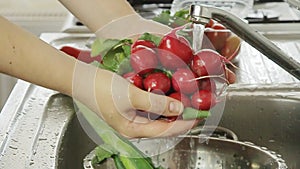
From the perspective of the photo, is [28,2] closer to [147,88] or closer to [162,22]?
[162,22]

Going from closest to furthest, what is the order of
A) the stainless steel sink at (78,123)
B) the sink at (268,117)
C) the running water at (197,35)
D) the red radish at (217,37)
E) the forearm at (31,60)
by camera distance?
the forearm at (31,60) → the running water at (197,35) → the stainless steel sink at (78,123) → the sink at (268,117) → the red radish at (217,37)

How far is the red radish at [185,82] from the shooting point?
0.85 m

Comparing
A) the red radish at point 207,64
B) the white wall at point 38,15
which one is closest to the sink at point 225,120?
the red radish at point 207,64

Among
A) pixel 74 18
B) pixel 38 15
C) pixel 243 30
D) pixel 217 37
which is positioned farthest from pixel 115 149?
pixel 38 15

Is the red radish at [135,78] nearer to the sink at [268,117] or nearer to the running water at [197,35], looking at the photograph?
the running water at [197,35]

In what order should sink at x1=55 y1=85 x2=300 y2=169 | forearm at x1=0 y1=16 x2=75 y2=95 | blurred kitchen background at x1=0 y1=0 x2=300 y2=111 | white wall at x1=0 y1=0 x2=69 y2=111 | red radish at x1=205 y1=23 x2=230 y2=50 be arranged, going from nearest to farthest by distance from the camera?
forearm at x1=0 y1=16 x2=75 y2=95, sink at x1=55 y1=85 x2=300 y2=169, red radish at x1=205 y1=23 x2=230 y2=50, blurred kitchen background at x1=0 y1=0 x2=300 y2=111, white wall at x1=0 y1=0 x2=69 y2=111

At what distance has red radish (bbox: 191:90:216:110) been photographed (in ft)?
2.75

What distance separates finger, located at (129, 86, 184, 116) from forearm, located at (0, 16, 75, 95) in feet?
0.26

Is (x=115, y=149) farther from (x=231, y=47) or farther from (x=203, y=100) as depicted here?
(x=231, y=47)

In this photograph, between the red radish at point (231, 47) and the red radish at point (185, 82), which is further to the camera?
the red radish at point (231, 47)

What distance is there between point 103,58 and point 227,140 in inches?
8.9

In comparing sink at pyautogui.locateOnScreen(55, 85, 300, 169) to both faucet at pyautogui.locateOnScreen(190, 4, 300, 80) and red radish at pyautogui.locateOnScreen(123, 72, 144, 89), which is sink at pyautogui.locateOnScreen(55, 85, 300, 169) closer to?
faucet at pyautogui.locateOnScreen(190, 4, 300, 80)

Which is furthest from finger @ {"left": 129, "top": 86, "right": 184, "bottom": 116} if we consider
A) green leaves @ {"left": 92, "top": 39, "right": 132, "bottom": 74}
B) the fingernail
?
green leaves @ {"left": 92, "top": 39, "right": 132, "bottom": 74}

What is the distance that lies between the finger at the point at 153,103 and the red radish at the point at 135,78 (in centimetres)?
5
